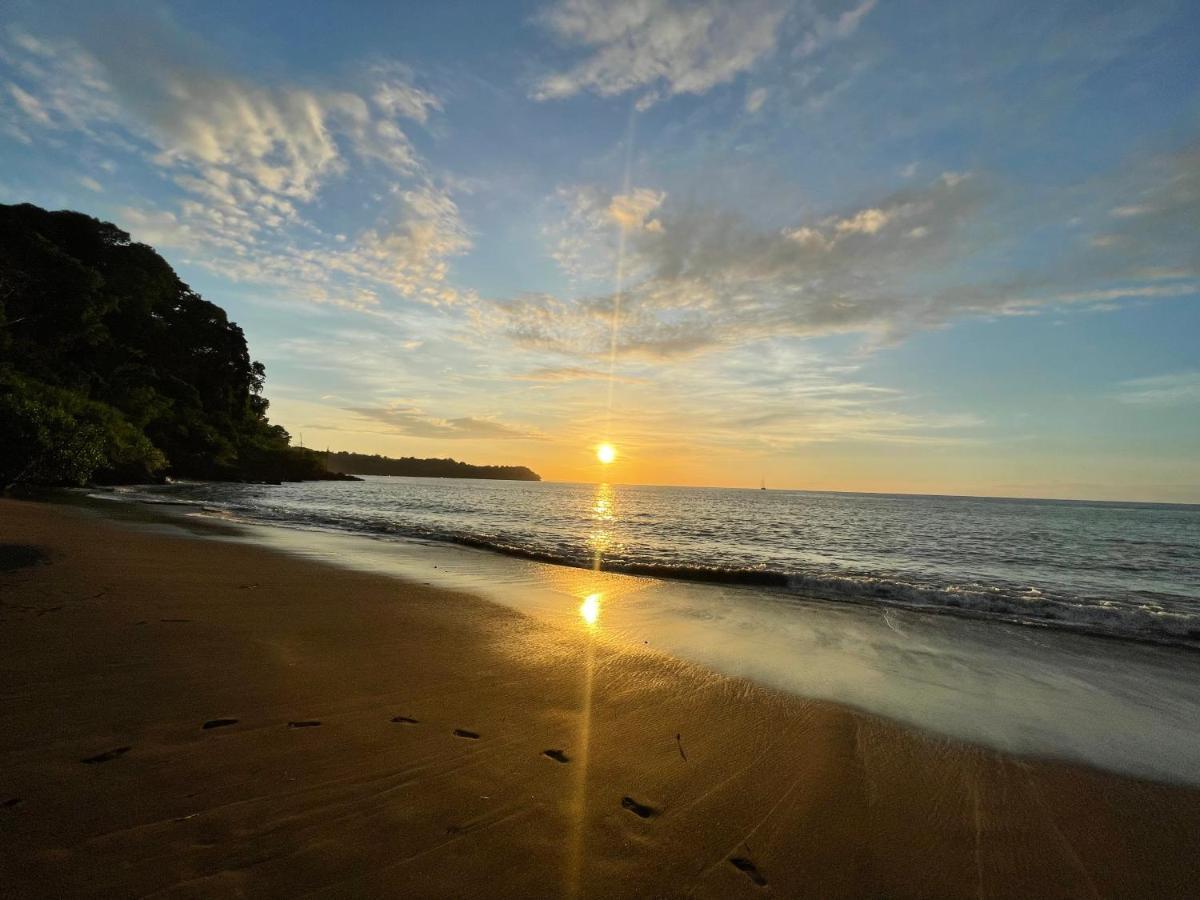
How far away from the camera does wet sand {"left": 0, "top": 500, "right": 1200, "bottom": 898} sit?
2666 millimetres

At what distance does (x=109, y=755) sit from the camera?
11.2ft

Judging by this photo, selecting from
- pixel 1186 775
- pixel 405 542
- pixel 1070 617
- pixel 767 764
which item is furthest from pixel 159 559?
pixel 1070 617

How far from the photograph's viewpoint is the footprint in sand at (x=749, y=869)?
9.15 ft

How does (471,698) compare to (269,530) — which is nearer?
(471,698)

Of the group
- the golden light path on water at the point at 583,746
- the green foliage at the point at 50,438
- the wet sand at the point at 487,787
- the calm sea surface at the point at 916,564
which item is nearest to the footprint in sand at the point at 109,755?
the wet sand at the point at 487,787

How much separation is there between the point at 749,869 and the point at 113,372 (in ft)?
247

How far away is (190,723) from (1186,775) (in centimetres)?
787

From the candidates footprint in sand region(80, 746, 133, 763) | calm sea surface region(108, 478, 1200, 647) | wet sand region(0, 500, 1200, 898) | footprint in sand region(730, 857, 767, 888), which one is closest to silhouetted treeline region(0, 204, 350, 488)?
calm sea surface region(108, 478, 1200, 647)

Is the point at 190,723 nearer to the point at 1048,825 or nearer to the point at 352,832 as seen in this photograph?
the point at 352,832

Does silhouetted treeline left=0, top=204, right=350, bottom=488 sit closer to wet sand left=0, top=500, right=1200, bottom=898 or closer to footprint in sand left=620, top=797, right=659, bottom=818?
wet sand left=0, top=500, right=1200, bottom=898

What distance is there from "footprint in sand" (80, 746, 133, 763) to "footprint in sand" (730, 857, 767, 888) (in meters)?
3.78

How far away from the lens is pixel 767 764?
4.18 meters

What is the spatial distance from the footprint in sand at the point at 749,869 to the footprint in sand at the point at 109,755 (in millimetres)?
3782

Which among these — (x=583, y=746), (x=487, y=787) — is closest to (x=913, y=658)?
(x=583, y=746)
